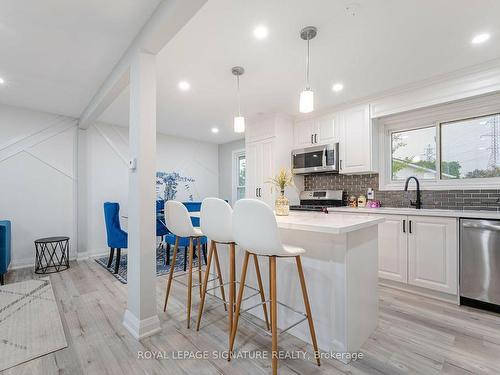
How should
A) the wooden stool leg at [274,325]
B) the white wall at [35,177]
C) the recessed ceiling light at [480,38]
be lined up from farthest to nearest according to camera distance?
the white wall at [35,177] → the recessed ceiling light at [480,38] → the wooden stool leg at [274,325]

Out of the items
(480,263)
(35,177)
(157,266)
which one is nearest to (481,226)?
(480,263)

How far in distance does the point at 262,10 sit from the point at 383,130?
2.63m

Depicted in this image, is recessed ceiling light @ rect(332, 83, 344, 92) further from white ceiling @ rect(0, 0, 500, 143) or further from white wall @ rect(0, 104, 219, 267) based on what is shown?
white wall @ rect(0, 104, 219, 267)

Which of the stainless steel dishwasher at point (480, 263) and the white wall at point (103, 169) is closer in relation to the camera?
the stainless steel dishwasher at point (480, 263)

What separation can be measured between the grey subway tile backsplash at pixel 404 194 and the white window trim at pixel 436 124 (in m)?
0.07

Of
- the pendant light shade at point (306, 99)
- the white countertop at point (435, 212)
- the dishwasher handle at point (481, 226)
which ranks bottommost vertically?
the dishwasher handle at point (481, 226)

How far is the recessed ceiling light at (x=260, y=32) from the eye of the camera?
6.41 feet

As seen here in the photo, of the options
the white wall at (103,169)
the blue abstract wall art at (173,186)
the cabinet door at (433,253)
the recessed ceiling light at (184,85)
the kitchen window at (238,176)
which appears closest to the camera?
the cabinet door at (433,253)

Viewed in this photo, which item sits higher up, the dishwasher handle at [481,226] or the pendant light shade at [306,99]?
the pendant light shade at [306,99]

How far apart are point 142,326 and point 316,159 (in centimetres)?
311

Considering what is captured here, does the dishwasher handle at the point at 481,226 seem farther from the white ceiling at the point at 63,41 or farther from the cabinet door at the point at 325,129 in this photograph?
the white ceiling at the point at 63,41

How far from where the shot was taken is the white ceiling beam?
1.58 m

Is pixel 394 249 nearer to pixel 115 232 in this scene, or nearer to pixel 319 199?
pixel 319 199

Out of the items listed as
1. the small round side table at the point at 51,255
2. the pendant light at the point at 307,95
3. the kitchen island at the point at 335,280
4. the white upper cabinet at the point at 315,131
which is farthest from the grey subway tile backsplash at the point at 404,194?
the small round side table at the point at 51,255
